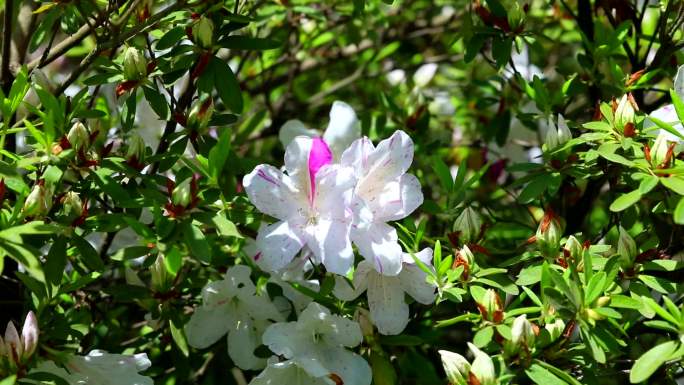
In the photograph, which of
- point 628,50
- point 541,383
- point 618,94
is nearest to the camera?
point 541,383

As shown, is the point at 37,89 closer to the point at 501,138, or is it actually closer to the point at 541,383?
the point at 541,383

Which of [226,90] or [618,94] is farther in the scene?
[618,94]

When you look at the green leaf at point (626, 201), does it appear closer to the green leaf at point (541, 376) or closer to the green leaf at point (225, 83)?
the green leaf at point (541, 376)

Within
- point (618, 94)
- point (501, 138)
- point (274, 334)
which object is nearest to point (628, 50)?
point (618, 94)

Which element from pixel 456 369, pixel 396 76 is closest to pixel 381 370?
pixel 456 369

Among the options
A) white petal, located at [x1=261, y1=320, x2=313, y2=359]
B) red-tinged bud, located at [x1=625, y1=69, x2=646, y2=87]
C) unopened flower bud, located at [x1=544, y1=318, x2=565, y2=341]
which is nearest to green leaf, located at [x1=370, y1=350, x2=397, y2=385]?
white petal, located at [x1=261, y1=320, x2=313, y2=359]
